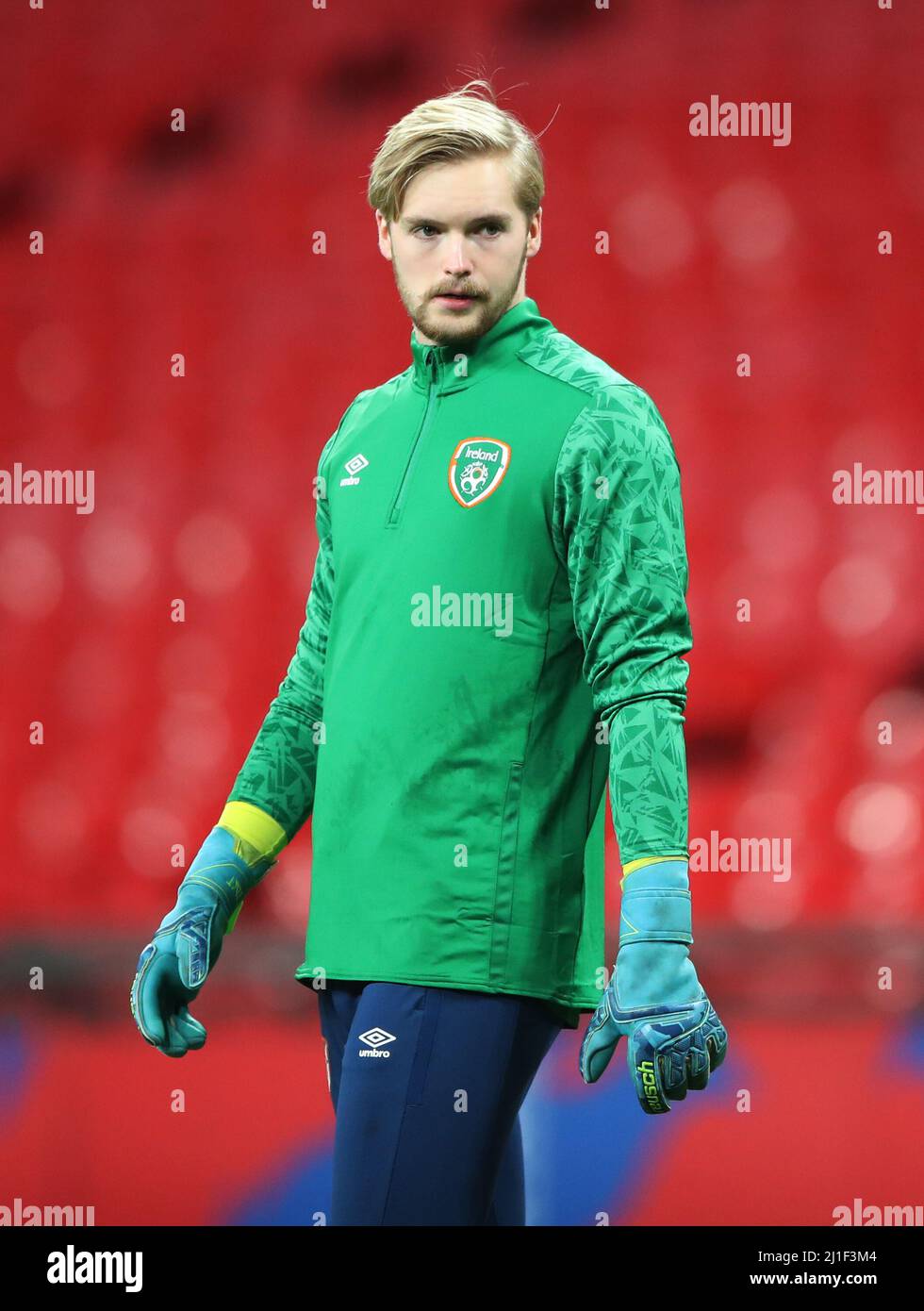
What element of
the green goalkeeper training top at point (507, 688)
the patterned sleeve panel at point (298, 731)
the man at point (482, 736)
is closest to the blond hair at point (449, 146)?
the man at point (482, 736)

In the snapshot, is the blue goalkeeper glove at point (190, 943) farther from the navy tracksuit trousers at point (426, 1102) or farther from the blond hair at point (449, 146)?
the blond hair at point (449, 146)

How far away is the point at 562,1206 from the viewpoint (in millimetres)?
2361

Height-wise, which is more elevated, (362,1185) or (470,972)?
(470,972)

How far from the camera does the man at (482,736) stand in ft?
4.04

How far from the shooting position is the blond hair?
4.38 feet

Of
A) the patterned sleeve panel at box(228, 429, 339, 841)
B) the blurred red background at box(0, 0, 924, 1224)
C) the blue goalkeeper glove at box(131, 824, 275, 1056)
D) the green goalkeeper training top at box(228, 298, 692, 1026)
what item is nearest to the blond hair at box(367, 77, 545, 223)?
the green goalkeeper training top at box(228, 298, 692, 1026)

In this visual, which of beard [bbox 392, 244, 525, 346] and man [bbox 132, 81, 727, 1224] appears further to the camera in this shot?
beard [bbox 392, 244, 525, 346]

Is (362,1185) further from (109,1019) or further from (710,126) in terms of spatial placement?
(710,126)

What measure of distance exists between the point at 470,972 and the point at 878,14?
222 cm

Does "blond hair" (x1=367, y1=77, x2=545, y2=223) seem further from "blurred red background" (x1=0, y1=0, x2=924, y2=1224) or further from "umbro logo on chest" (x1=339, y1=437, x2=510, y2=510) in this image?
"blurred red background" (x1=0, y1=0, x2=924, y2=1224)

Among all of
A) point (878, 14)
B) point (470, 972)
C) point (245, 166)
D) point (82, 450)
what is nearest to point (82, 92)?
point (245, 166)

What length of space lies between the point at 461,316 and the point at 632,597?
0.27 m

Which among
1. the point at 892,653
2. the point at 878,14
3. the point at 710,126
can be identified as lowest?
the point at 892,653

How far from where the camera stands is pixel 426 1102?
1230mm
